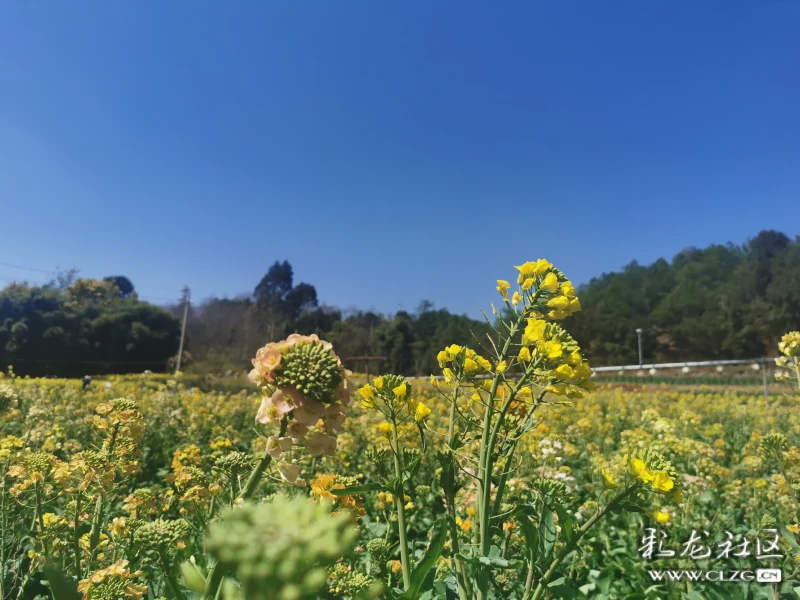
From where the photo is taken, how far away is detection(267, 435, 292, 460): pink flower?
0.98 meters

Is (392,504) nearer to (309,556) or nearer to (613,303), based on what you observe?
(309,556)

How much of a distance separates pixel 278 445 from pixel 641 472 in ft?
2.81

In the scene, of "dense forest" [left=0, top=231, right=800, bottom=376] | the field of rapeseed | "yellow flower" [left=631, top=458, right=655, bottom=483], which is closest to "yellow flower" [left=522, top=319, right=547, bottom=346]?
the field of rapeseed

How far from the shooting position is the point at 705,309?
38.2 metres

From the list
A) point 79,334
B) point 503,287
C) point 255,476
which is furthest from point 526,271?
point 79,334

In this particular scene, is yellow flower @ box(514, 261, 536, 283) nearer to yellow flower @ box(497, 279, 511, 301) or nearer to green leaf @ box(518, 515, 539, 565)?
yellow flower @ box(497, 279, 511, 301)

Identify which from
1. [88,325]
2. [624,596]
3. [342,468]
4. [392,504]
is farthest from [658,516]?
[88,325]

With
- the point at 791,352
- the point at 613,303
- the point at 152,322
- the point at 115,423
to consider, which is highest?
the point at 613,303

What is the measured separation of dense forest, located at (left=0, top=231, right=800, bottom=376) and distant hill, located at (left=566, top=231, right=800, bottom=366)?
0.09 meters

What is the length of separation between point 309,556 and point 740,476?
212 inches

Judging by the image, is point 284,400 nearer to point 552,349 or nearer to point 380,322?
point 552,349

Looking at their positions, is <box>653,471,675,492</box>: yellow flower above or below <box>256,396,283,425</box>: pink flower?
below

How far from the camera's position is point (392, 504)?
78.9 inches

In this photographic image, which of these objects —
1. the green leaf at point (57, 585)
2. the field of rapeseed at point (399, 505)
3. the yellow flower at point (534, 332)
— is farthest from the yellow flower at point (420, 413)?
the green leaf at point (57, 585)
